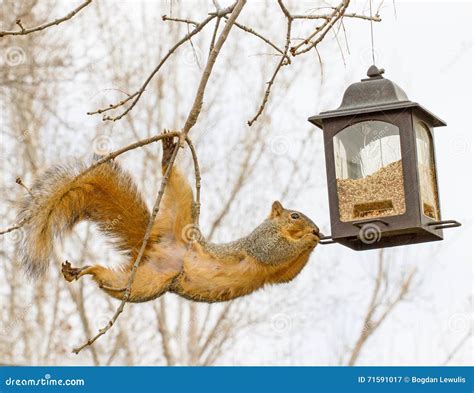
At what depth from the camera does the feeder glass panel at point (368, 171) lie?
4.16m

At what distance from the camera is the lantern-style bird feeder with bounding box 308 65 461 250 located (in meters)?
4.09

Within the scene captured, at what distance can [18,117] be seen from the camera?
11641 millimetres

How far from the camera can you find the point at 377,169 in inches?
166

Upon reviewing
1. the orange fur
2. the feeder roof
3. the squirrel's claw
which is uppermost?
the feeder roof

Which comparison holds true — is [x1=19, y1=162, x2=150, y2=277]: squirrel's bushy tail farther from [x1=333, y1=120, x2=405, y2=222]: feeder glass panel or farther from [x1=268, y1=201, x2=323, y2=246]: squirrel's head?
[x1=333, y1=120, x2=405, y2=222]: feeder glass panel

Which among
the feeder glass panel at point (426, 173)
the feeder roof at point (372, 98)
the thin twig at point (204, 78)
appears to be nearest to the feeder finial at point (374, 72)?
the feeder roof at point (372, 98)

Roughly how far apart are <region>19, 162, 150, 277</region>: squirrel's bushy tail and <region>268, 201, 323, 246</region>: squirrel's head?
0.50 meters

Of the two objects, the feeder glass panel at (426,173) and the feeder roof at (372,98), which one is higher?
the feeder roof at (372,98)

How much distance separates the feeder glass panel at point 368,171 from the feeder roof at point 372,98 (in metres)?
0.06

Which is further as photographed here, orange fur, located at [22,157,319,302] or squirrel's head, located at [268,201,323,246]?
squirrel's head, located at [268,201,323,246]

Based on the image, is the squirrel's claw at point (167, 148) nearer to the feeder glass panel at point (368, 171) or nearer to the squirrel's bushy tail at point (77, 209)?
the squirrel's bushy tail at point (77, 209)

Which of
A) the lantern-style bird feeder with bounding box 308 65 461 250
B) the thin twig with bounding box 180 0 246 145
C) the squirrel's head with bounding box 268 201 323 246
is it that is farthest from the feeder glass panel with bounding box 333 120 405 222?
the thin twig with bounding box 180 0 246 145

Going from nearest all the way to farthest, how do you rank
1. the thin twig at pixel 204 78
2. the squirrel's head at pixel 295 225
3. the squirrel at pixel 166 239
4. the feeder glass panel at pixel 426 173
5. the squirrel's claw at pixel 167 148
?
the thin twig at pixel 204 78
the feeder glass panel at pixel 426 173
the squirrel's claw at pixel 167 148
the squirrel at pixel 166 239
the squirrel's head at pixel 295 225

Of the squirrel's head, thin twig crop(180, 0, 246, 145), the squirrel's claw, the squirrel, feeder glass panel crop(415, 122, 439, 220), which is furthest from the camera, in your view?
the squirrel's head
